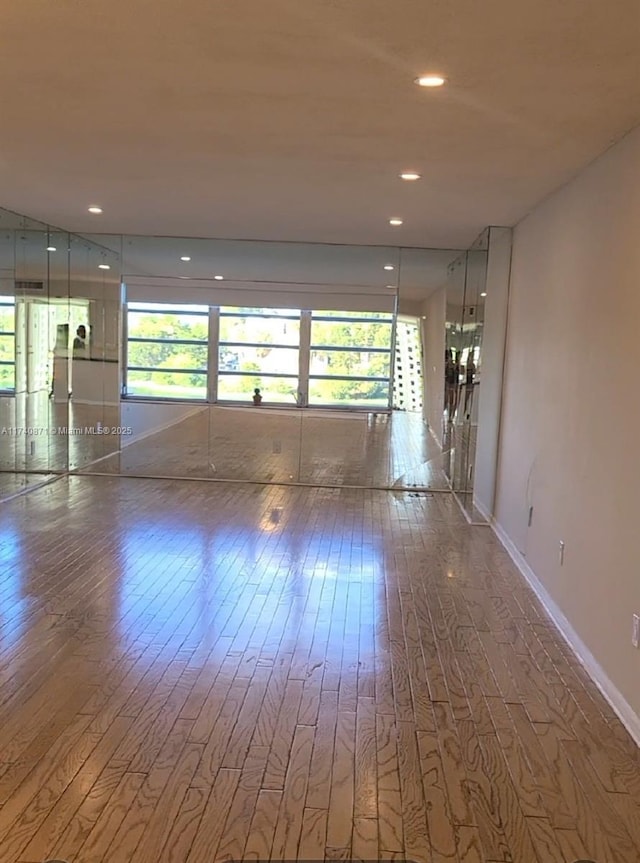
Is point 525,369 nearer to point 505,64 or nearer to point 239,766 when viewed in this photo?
Answer: point 505,64

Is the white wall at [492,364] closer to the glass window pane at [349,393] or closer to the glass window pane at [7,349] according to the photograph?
the glass window pane at [349,393]

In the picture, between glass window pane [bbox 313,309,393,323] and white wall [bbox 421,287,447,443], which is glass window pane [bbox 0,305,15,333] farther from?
white wall [bbox 421,287,447,443]

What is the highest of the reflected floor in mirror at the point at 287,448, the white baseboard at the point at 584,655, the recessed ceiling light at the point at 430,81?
the recessed ceiling light at the point at 430,81

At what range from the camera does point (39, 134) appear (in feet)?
12.6

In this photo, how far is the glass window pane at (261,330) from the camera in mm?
8055

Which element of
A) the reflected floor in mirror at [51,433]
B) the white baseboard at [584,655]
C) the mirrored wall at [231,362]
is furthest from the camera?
the mirrored wall at [231,362]

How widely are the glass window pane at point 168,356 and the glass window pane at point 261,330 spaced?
35 centimetres

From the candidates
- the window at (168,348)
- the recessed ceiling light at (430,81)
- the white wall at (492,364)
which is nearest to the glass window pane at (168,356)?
the window at (168,348)

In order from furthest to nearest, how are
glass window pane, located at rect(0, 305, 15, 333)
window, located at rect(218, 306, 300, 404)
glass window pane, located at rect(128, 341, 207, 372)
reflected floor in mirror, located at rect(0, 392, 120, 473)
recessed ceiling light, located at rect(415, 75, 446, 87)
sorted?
1. glass window pane, located at rect(128, 341, 207, 372)
2. window, located at rect(218, 306, 300, 404)
3. reflected floor in mirror, located at rect(0, 392, 120, 473)
4. glass window pane, located at rect(0, 305, 15, 333)
5. recessed ceiling light, located at rect(415, 75, 446, 87)

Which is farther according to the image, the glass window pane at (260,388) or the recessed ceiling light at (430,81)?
the glass window pane at (260,388)

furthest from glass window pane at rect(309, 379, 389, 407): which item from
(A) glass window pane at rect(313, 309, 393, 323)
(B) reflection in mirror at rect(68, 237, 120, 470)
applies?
(B) reflection in mirror at rect(68, 237, 120, 470)

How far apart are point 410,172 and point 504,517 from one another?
9.23 feet

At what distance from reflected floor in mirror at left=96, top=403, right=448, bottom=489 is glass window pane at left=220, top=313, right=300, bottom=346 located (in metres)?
0.78

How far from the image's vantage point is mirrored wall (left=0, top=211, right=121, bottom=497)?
23.7 feet
